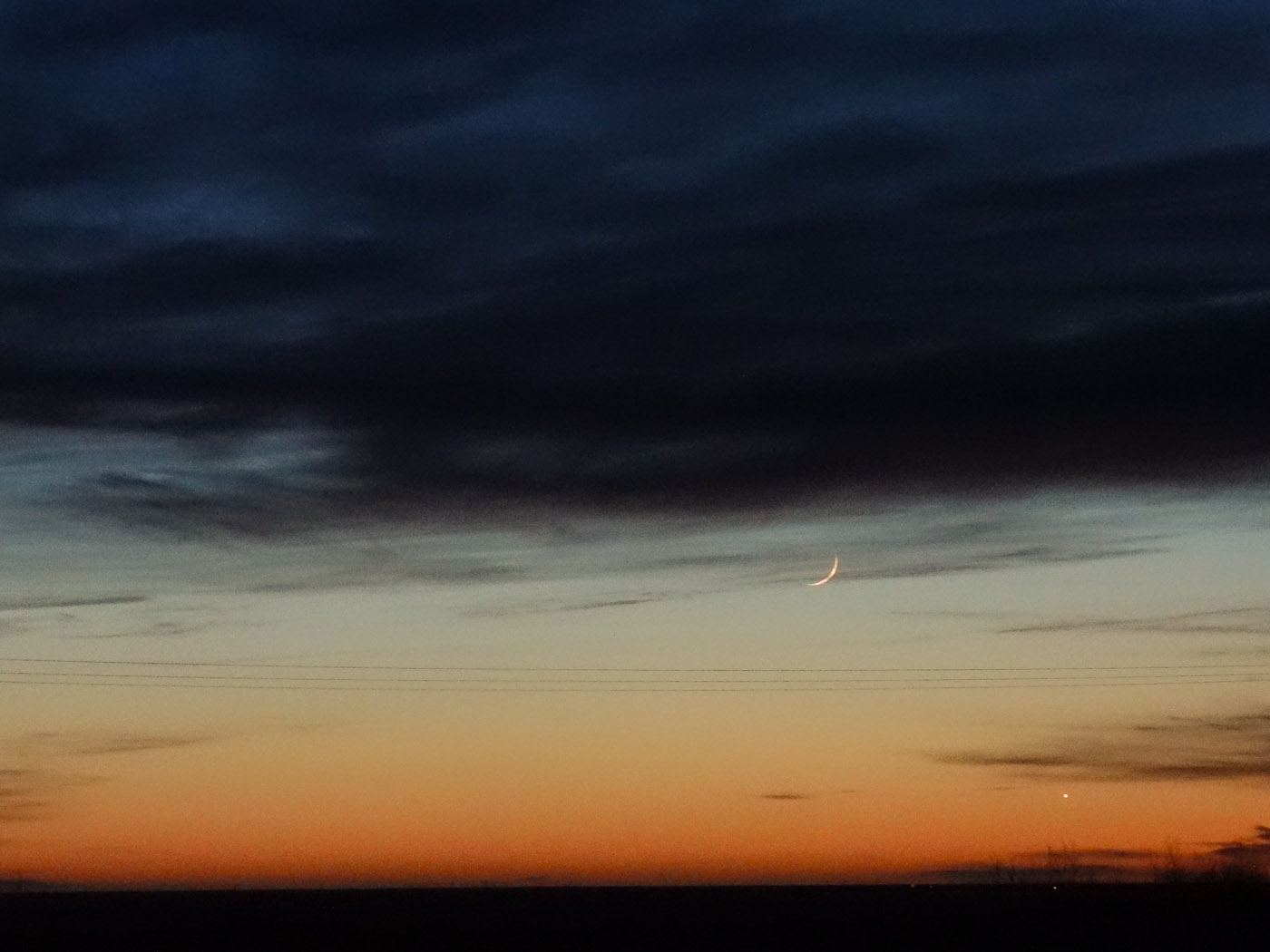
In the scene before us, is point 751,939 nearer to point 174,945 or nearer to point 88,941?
point 174,945

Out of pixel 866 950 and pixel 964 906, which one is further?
pixel 964 906

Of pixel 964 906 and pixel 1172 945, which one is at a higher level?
pixel 964 906

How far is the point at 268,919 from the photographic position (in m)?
167

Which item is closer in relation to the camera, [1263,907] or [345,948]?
[345,948]

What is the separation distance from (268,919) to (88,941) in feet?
145

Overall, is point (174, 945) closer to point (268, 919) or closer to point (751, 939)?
point (751, 939)

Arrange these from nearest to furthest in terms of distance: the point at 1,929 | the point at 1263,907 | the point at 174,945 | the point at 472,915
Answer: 1. the point at 174,945
2. the point at 1,929
3. the point at 1263,907
4. the point at 472,915

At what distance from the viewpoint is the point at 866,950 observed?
100500 millimetres

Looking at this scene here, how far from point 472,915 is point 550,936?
6075cm

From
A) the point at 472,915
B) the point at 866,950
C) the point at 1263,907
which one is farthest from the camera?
the point at 472,915

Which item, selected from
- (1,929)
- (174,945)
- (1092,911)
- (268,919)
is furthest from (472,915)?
(174,945)

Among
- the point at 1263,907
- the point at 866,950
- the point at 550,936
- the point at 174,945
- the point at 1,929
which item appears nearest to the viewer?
the point at 866,950

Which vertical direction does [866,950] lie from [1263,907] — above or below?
below

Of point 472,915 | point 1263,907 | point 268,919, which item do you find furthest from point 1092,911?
point 268,919
